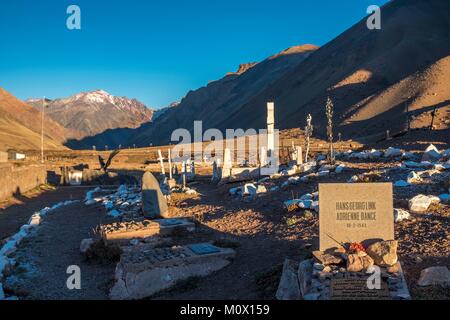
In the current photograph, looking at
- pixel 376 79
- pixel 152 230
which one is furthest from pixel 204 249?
pixel 376 79

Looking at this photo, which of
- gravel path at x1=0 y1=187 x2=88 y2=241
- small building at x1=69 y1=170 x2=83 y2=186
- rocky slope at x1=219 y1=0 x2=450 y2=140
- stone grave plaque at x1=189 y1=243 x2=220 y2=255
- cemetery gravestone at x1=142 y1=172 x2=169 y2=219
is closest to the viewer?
stone grave plaque at x1=189 y1=243 x2=220 y2=255

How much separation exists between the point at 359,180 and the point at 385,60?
6966 centimetres

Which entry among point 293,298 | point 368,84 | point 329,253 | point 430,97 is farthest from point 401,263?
point 368,84

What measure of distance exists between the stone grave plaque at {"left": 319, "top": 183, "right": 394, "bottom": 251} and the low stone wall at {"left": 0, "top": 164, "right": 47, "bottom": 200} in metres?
17.8

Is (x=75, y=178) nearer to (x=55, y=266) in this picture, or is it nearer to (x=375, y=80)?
(x=55, y=266)

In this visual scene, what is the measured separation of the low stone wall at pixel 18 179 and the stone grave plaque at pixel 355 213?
17.8 m

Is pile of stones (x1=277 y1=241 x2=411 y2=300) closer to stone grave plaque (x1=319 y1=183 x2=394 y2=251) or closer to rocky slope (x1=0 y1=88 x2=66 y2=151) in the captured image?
stone grave plaque (x1=319 y1=183 x2=394 y2=251)

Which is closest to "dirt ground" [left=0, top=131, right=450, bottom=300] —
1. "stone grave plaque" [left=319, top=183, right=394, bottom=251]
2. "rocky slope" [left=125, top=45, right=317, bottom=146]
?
"stone grave plaque" [left=319, top=183, right=394, bottom=251]

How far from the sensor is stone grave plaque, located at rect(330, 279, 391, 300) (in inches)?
225

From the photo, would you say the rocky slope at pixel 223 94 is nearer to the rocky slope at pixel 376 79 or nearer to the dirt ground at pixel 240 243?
the rocky slope at pixel 376 79

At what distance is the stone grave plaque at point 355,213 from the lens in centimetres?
723

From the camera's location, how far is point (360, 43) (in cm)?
8688

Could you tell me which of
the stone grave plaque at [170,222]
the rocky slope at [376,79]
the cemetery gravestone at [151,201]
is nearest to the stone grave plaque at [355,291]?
the stone grave plaque at [170,222]

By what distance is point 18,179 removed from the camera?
948 inches
